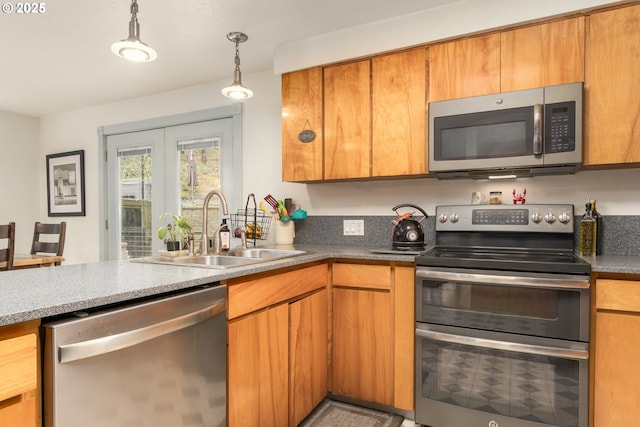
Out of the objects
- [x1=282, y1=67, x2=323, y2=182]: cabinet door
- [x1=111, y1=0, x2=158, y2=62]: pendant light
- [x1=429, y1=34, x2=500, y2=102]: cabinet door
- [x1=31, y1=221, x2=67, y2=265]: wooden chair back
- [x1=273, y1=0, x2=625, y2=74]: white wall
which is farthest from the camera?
[x1=31, y1=221, x2=67, y2=265]: wooden chair back

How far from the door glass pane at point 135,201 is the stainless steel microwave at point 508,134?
9.15 ft

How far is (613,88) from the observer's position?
5.81 feet

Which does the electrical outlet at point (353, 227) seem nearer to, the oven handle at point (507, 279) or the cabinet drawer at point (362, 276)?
the cabinet drawer at point (362, 276)

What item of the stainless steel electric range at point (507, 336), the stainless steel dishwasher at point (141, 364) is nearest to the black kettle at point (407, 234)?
the stainless steel electric range at point (507, 336)

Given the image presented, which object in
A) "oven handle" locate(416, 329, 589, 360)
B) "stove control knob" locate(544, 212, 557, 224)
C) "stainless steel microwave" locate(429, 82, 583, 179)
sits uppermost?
"stainless steel microwave" locate(429, 82, 583, 179)

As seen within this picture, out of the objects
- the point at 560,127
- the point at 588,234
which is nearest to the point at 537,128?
the point at 560,127

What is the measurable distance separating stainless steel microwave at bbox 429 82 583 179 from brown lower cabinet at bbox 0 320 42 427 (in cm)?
186

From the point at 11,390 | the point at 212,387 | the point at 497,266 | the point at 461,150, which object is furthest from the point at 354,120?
the point at 11,390

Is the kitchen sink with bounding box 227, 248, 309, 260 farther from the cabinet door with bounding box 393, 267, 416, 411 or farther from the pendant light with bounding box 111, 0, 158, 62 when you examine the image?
the pendant light with bounding box 111, 0, 158, 62

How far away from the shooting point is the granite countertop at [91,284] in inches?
35.3

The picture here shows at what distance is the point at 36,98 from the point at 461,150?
4.01 m

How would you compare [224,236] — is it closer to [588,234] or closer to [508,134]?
[508,134]

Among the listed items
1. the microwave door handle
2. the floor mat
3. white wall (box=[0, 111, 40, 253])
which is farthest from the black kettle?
white wall (box=[0, 111, 40, 253])

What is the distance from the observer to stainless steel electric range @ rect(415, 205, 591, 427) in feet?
5.24
